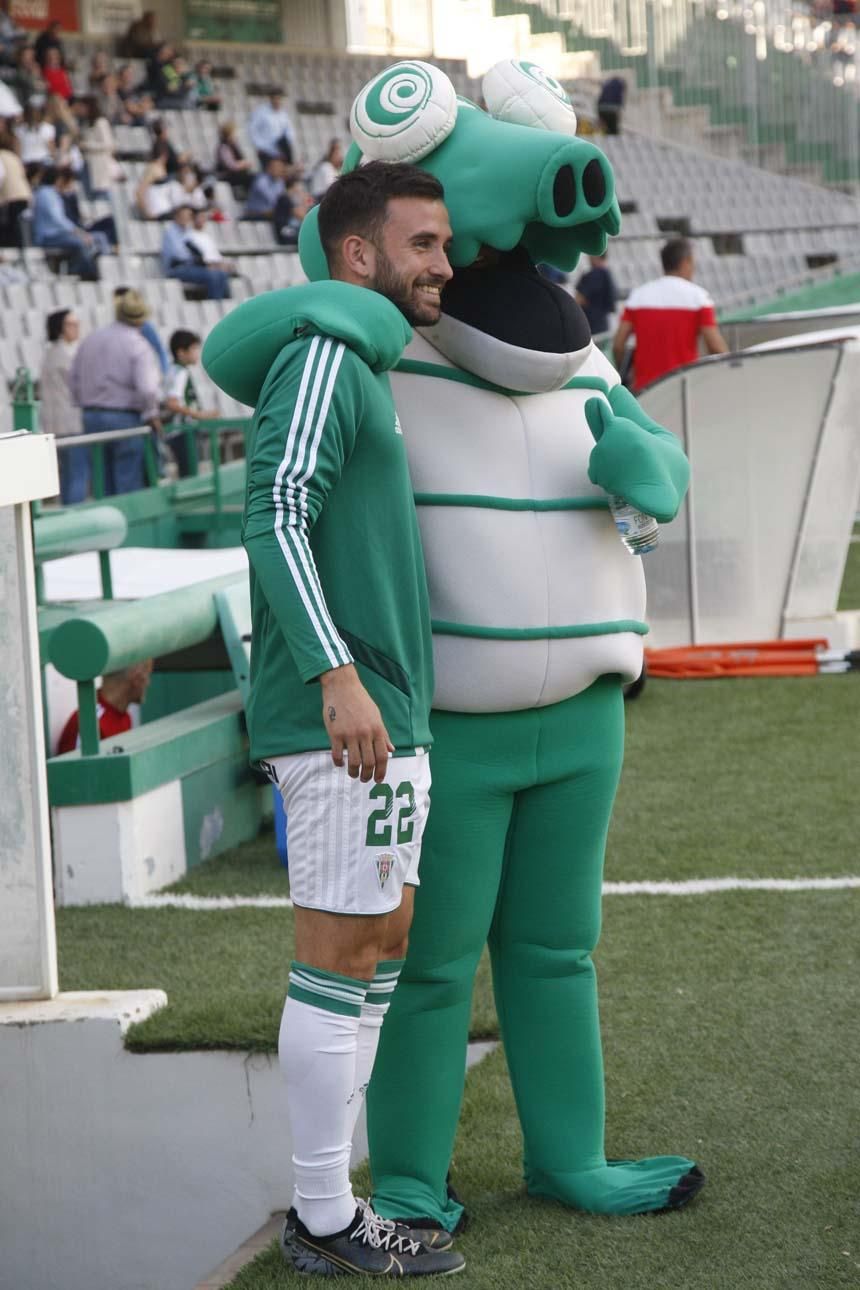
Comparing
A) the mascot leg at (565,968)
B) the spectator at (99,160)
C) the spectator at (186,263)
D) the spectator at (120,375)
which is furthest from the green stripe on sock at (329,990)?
the spectator at (99,160)

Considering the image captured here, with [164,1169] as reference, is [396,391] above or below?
above

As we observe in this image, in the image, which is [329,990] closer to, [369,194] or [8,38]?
[369,194]

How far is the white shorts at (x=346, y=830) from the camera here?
99.0 inches

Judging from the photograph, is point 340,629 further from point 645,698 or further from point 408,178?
point 645,698

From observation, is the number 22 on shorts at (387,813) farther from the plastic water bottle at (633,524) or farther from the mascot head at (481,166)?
the mascot head at (481,166)

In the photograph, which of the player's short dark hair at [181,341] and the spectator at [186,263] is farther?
the spectator at [186,263]

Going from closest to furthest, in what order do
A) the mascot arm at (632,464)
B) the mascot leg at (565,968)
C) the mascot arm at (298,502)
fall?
the mascot arm at (298,502) → the mascot arm at (632,464) → the mascot leg at (565,968)

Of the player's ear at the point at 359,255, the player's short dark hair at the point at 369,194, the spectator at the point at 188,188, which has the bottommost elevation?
the player's ear at the point at 359,255

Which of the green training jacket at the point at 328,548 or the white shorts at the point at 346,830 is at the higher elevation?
the green training jacket at the point at 328,548

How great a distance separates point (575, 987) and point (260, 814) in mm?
2966

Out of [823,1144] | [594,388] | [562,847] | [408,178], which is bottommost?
[823,1144]

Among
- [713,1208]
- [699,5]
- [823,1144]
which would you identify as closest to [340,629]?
[713,1208]

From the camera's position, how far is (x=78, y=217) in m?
16.4

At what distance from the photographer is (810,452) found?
311 inches
